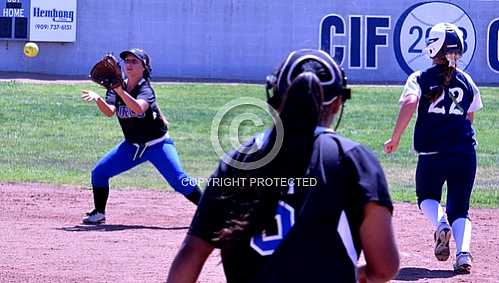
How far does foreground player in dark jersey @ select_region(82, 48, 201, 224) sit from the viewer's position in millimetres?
9625

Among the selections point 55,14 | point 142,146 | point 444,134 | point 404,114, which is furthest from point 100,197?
point 55,14

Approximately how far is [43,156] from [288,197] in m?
13.1

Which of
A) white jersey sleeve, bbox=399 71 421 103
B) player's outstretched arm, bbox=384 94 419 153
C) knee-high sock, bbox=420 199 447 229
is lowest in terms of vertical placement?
knee-high sock, bbox=420 199 447 229

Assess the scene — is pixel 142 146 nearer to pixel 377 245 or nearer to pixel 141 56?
pixel 141 56

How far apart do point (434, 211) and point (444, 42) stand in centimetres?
126

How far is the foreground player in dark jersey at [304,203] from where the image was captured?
10.2 feet

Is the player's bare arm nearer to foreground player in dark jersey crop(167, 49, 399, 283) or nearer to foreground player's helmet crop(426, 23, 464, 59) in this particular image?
foreground player's helmet crop(426, 23, 464, 59)

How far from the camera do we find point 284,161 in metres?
3.17

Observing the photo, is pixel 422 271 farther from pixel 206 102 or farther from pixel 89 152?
pixel 206 102

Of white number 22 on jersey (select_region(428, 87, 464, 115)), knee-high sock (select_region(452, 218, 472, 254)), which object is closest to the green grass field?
knee-high sock (select_region(452, 218, 472, 254))

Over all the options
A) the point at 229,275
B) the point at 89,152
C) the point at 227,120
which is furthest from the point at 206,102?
the point at 229,275

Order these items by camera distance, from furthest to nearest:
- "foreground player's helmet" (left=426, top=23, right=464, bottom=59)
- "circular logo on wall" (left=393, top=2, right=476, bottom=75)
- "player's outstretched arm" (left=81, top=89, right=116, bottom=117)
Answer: "circular logo on wall" (left=393, top=2, right=476, bottom=75)
"player's outstretched arm" (left=81, top=89, right=116, bottom=117)
"foreground player's helmet" (left=426, top=23, right=464, bottom=59)

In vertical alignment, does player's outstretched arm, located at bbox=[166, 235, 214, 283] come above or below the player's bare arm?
above

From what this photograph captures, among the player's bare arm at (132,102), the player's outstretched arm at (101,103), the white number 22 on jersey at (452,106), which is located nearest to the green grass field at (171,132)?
the player's outstretched arm at (101,103)
